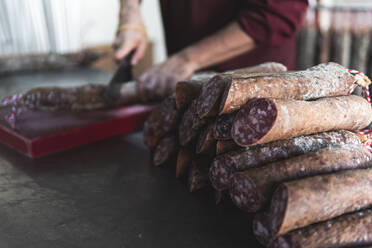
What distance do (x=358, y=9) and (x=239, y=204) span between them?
12.5 ft

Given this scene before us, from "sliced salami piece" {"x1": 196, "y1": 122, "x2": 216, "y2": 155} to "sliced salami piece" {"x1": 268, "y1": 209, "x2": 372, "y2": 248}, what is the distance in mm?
364

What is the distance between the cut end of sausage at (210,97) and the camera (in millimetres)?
1072

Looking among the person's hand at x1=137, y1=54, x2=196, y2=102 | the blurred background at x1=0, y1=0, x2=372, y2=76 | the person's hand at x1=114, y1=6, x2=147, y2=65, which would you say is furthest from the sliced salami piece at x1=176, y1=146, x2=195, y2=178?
the blurred background at x1=0, y1=0, x2=372, y2=76

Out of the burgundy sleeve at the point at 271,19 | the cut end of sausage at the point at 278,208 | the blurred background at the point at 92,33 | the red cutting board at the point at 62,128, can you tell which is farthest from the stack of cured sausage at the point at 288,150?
the blurred background at the point at 92,33

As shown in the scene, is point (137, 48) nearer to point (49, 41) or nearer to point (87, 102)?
point (87, 102)

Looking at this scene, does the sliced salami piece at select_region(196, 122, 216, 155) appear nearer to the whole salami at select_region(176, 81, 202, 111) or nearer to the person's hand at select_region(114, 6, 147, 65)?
the whole salami at select_region(176, 81, 202, 111)

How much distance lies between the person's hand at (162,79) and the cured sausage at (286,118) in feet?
3.46

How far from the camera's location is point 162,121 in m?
1.37

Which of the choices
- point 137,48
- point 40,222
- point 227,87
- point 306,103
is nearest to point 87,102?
point 137,48

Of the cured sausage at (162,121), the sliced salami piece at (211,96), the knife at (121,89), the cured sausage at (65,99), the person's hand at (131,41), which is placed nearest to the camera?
the sliced salami piece at (211,96)

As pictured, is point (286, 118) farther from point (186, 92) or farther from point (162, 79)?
point (162, 79)

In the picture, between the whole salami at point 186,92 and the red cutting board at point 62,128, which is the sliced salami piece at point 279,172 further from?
the red cutting board at point 62,128

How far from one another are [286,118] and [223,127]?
186 mm

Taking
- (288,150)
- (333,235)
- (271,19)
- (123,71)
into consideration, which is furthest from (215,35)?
(333,235)
